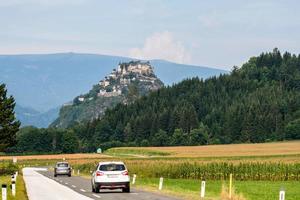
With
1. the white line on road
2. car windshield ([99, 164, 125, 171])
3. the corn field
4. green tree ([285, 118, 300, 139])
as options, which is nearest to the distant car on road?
the corn field

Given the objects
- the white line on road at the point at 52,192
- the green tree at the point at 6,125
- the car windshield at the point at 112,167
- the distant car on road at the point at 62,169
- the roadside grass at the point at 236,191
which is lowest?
the white line on road at the point at 52,192

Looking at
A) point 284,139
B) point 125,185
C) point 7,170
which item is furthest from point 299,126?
point 125,185

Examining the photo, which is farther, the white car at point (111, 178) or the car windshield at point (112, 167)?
the car windshield at point (112, 167)

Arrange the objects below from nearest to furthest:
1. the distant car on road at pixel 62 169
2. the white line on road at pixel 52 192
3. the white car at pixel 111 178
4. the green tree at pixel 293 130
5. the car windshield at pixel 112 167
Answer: the white line on road at pixel 52 192, the white car at pixel 111 178, the car windshield at pixel 112 167, the distant car on road at pixel 62 169, the green tree at pixel 293 130

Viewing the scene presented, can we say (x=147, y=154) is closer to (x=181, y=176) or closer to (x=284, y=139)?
(x=284, y=139)

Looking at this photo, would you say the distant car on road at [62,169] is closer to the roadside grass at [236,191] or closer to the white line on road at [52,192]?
the white line on road at [52,192]

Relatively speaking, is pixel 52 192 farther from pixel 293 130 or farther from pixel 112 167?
pixel 293 130

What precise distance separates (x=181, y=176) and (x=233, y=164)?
5006 millimetres

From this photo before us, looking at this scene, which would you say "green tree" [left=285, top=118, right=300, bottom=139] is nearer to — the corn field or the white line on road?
the corn field

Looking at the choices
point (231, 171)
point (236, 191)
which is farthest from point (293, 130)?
point (236, 191)

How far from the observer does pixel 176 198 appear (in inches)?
1192

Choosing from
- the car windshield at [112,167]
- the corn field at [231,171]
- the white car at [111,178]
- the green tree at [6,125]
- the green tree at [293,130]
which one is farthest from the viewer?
the green tree at [293,130]

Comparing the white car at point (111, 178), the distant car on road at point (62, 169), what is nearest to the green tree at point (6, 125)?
the distant car on road at point (62, 169)

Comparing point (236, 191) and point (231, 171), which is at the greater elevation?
point (231, 171)
